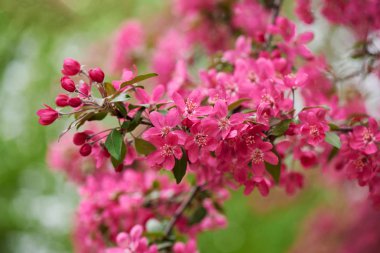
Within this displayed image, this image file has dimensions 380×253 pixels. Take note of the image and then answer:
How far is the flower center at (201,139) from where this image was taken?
1133mm

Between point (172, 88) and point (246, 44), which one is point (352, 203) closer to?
point (246, 44)

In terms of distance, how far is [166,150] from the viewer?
1.16m

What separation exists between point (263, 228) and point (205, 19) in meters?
2.36

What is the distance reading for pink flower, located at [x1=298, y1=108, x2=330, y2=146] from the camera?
4.00 feet

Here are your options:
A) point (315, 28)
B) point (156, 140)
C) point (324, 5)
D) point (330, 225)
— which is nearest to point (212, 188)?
point (156, 140)

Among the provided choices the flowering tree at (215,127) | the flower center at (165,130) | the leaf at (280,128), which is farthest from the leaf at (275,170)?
the flower center at (165,130)

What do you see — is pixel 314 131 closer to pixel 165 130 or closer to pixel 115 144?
pixel 165 130

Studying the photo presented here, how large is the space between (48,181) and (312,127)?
4.02 metres

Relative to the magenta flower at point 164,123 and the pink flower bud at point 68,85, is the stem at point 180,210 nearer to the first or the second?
the magenta flower at point 164,123

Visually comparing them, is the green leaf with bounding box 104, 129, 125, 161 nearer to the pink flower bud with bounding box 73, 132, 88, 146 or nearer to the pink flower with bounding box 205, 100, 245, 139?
the pink flower bud with bounding box 73, 132, 88, 146

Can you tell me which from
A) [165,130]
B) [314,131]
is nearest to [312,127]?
[314,131]

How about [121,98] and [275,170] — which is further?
[275,170]

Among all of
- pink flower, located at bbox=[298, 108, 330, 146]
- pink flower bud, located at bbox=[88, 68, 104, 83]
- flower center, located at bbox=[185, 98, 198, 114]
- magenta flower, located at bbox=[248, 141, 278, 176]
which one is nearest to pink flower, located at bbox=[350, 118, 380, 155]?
pink flower, located at bbox=[298, 108, 330, 146]

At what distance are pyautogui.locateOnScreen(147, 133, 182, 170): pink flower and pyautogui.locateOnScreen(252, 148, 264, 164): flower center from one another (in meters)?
0.20
